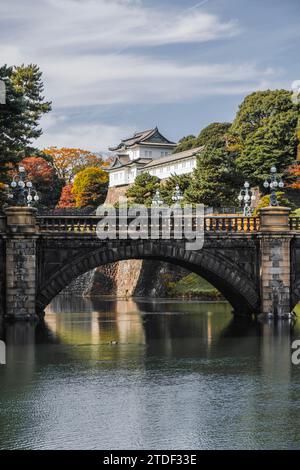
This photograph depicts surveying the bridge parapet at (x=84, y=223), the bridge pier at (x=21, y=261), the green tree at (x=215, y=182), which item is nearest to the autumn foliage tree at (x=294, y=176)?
the green tree at (x=215, y=182)

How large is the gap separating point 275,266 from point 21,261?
13.3m

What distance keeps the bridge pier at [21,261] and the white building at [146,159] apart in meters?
62.9

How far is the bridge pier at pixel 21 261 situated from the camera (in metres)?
44.5

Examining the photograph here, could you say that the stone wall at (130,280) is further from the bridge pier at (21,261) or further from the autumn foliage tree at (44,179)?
the bridge pier at (21,261)

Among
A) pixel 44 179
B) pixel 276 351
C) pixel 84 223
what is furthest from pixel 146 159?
pixel 276 351

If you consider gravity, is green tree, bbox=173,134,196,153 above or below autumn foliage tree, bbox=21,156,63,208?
above

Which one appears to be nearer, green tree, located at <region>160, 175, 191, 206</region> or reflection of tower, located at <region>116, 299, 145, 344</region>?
reflection of tower, located at <region>116, 299, 145, 344</region>

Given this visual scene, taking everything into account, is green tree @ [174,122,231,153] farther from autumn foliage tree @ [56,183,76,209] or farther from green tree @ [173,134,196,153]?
autumn foliage tree @ [56,183,76,209]

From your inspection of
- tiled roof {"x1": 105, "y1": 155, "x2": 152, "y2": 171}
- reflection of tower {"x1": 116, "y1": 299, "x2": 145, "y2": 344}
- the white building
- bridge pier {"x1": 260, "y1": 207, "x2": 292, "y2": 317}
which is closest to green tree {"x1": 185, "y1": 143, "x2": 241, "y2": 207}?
reflection of tower {"x1": 116, "y1": 299, "x2": 145, "y2": 344}

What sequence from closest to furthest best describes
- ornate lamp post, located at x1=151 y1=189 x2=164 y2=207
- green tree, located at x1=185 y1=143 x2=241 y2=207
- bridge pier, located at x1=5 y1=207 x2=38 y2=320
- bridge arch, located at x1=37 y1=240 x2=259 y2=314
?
bridge pier, located at x1=5 y1=207 x2=38 y2=320
bridge arch, located at x1=37 y1=240 x2=259 y2=314
ornate lamp post, located at x1=151 y1=189 x2=164 y2=207
green tree, located at x1=185 y1=143 x2=241 y2=207

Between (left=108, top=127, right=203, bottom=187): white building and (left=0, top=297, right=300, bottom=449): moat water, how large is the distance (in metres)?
63.5

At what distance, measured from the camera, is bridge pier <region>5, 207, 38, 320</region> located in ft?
146

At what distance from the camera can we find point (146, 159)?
12950 cm

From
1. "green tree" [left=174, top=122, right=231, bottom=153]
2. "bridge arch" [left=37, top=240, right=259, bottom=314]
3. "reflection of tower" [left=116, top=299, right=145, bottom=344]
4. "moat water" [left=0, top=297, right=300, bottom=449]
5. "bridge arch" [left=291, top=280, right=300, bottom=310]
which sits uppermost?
"green tree" [left=174, top=122, right=231, bottom=153]
